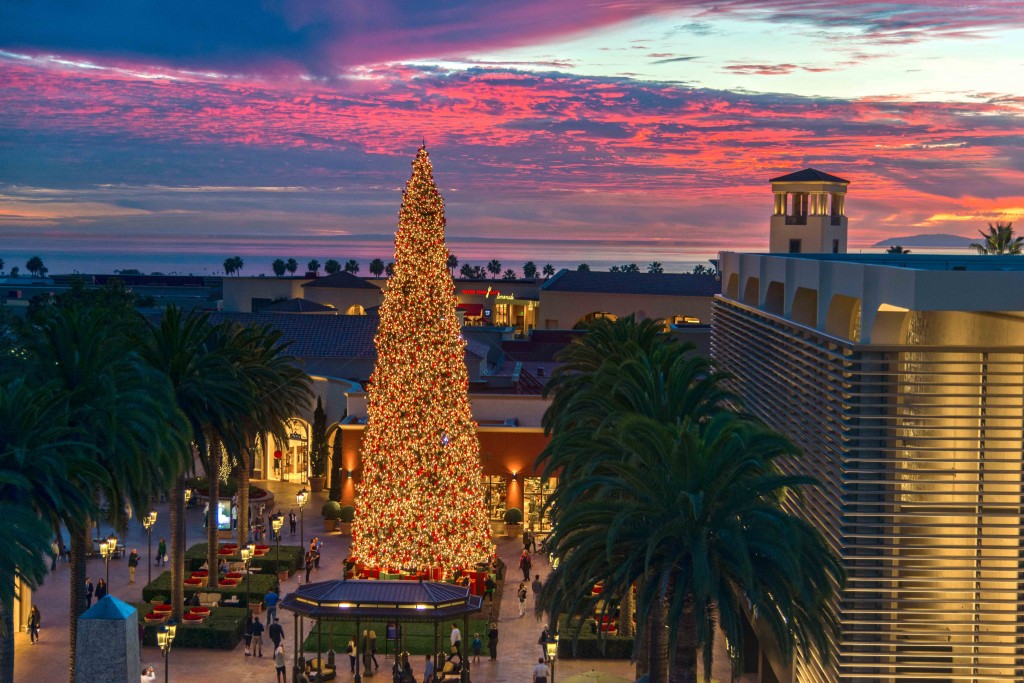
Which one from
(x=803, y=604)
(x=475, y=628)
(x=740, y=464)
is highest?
(x=740, y=464)

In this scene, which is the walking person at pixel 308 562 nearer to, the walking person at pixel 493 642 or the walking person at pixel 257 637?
the walking person at pixel 257 637

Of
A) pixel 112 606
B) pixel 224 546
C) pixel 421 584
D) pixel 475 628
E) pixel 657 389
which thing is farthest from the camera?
pixel 224 546

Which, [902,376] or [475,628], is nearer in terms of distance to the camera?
[902,376]

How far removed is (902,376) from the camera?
68.5ft

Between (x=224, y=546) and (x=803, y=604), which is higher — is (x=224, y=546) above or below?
below

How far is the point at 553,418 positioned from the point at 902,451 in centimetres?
1923

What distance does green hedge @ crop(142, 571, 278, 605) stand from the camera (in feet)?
126

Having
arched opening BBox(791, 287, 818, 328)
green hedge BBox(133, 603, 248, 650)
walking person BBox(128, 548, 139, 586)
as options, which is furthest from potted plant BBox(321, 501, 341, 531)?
arched opening BBox(791, 287, 818, 328)

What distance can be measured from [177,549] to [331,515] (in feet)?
48.0

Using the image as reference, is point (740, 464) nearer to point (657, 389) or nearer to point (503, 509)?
point (657, 389)

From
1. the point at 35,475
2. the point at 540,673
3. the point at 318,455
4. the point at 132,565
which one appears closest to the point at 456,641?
the point at 540,673

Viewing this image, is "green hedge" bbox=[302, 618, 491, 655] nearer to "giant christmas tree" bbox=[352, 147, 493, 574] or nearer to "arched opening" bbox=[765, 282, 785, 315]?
"giant christmas tree" bbox=[352, 147, 493, 574]

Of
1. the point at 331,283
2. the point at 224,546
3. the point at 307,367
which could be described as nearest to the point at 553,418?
the point at 224,546

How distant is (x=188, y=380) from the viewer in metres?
34.8
